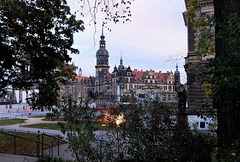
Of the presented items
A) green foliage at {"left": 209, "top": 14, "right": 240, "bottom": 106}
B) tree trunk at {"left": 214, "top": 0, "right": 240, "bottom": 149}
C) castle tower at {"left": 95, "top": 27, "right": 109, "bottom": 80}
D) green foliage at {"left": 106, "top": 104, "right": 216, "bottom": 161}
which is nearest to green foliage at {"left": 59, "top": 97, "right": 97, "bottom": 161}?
green foliage at {"left": 106, "top": 104, "right": 216, "bottom": 161}

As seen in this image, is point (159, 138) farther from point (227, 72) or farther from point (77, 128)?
point (227, 72)

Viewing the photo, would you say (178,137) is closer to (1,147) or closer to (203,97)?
(1,147)

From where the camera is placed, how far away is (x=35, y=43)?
8922 millimetres

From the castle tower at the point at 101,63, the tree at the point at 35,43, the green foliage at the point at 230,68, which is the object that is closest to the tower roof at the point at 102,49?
the castle tower at the point at 101,63

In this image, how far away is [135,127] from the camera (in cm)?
629

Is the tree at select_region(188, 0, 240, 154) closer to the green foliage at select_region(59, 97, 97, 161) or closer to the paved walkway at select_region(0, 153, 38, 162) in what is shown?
the green foliage at select_region(59, 97, 97, 161)

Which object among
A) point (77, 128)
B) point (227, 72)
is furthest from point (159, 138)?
point (227, 72)

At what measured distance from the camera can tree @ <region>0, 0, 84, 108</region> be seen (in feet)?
27.7

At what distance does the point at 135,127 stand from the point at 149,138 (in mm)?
523

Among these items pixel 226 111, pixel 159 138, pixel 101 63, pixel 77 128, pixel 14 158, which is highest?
pixel 101 63

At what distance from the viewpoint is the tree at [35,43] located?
8.44 meters

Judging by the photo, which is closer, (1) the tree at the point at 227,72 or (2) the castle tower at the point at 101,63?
(1) the tree at the point at 227,72

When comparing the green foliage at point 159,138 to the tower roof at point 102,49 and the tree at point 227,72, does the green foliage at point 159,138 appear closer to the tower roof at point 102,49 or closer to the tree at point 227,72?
the tree at point 227,72

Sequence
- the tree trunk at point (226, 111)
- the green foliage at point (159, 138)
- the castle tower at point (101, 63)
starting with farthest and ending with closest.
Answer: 1. the castle tower at point (101, 63)
2. the green foliage at point (159, 138)
3. the tree trunk at point (226, 111)
